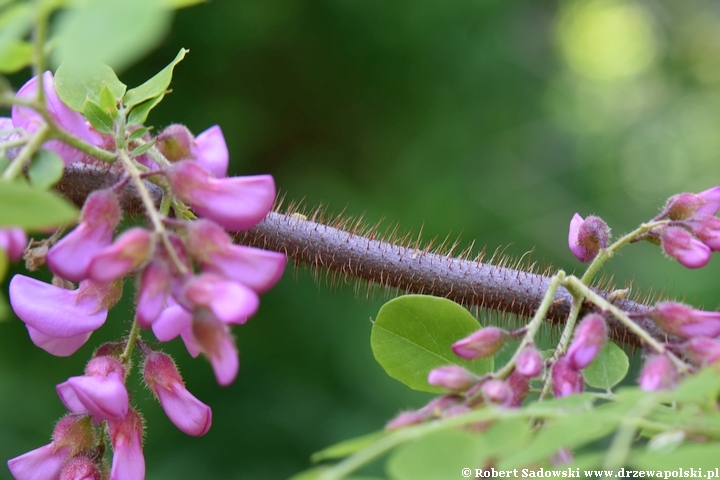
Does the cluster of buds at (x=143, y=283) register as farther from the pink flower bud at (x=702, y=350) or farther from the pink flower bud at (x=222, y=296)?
the pink flower bud at (x=702, y=350)

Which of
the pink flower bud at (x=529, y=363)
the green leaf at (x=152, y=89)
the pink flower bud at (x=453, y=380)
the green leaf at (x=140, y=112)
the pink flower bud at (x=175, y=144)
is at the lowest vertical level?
the pink flower bud at (x=453, y=380)

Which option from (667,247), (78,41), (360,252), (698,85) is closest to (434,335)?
(360,252)

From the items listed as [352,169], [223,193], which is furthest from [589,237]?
[352,169]

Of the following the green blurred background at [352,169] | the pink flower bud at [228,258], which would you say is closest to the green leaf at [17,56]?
the pink flower bud at [228,258]

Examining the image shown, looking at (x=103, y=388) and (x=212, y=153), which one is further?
(x=212, y=153)

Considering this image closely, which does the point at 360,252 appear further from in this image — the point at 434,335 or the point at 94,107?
the point at 94,107

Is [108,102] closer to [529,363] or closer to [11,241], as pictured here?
[11,241]

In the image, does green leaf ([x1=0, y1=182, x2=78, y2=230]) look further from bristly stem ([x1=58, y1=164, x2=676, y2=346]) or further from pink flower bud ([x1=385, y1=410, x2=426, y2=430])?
bristly stem ([x1=58, y1=164, x2=676, y2=346])
